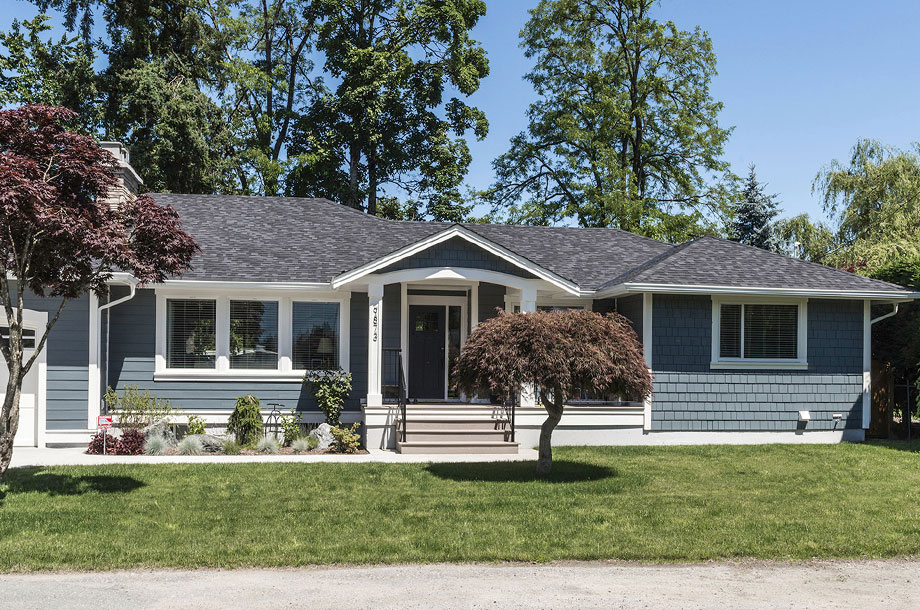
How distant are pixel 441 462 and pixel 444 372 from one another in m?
3.99

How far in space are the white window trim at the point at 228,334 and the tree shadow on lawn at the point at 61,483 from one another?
3770 millimetres

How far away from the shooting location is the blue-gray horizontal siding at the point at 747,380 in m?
14.6

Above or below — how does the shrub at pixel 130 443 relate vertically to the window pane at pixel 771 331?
below

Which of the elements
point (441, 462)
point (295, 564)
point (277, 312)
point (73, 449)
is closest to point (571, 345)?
point (441, 462)

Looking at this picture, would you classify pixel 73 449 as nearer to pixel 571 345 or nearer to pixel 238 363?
pixel 238 363

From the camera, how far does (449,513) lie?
847 cm

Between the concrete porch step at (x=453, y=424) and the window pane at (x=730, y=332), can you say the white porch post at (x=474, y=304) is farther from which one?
the window pane at (x=730, y=332)

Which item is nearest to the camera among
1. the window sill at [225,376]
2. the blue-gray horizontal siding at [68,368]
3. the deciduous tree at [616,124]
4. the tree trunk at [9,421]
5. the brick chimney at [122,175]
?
the tree trunk at [9,421]

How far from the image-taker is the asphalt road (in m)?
5.70

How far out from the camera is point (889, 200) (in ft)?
92.4

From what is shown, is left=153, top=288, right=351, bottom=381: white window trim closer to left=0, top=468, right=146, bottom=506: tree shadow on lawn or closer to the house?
the house

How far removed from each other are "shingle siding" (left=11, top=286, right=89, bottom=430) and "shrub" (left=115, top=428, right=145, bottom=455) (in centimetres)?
103

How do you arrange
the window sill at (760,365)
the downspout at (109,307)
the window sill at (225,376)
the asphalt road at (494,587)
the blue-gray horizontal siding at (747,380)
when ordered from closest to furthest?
the asphalt road at (494,587) → the downspout at (109,307) → the window sill at (225,376) → the blue-gray horizontal siding at (747,380) → the window sill at (760,365)

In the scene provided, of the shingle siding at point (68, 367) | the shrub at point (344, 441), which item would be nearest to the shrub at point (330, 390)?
the shrub at point (344, 441)
